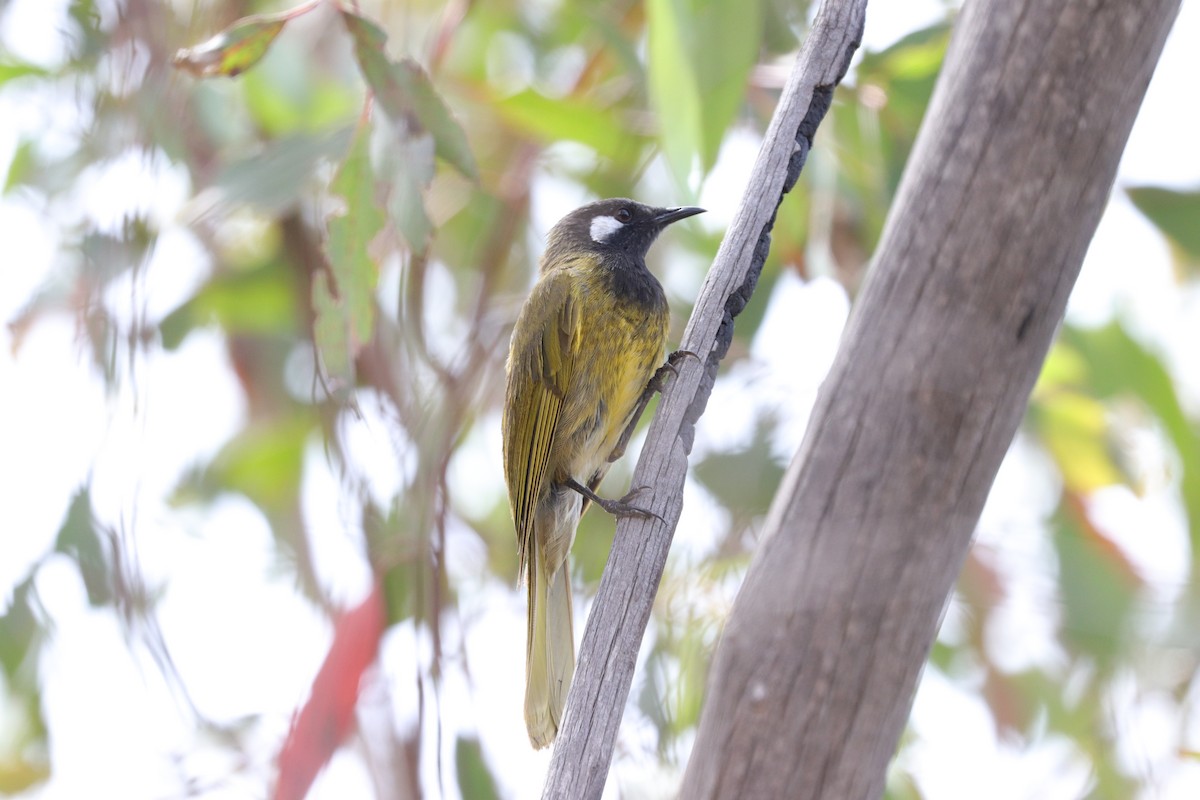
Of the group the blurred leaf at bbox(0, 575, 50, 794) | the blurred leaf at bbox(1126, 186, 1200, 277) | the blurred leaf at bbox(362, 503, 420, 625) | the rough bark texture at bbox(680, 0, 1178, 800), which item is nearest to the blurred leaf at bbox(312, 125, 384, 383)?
the blurred leaf at bbox(362, 503, 420, 625)

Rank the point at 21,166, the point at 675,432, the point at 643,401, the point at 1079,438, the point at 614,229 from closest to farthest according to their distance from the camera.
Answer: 1. the point at 675,432
2. the point at 643,401
3. the point at 614,229
4. the point at 1079,438
5. the point at 21,166

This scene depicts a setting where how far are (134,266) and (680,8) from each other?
1.22 meters

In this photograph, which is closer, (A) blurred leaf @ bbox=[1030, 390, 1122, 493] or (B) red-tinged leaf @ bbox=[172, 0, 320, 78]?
(B) red-tinged leaf @ bbox=[172, 0, 320, 78]

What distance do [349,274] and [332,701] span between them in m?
1.01

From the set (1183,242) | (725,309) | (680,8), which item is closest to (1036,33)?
(725,309)

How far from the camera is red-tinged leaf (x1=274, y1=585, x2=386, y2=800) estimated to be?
2.24 metres

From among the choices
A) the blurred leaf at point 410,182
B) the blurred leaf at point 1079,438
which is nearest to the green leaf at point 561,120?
the blurred leaf at point 410,182

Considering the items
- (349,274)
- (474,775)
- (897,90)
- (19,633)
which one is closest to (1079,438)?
(897,90)

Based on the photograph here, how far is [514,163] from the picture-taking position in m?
3.70

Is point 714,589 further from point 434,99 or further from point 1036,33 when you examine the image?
point 1036,33

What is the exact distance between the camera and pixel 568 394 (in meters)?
2.58

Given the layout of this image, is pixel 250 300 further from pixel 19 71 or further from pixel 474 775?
pixel 474 775

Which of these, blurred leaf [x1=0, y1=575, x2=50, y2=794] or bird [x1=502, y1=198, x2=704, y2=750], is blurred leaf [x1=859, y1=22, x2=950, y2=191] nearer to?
bird [x1=502, y1=198, x2=704, y2=750]

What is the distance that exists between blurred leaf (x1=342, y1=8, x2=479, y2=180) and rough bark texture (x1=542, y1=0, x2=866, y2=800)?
0.90m
